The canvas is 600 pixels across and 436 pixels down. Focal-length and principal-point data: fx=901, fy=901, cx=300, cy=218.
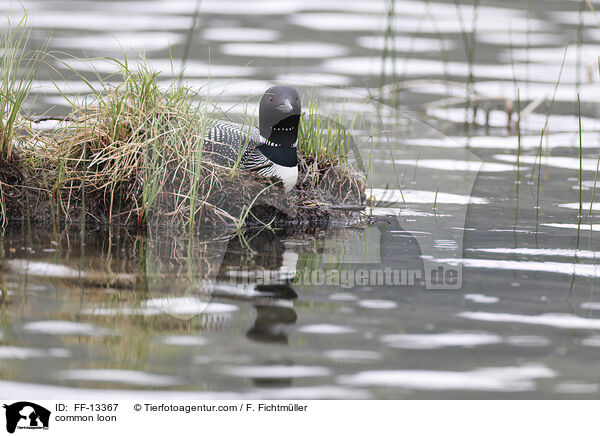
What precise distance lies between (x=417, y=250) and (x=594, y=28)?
30.9 ft

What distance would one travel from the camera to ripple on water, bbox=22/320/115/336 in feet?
12.6

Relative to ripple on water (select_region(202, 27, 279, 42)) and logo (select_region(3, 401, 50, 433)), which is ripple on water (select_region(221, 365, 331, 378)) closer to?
logo (select_region(3, 401, 50, 433))

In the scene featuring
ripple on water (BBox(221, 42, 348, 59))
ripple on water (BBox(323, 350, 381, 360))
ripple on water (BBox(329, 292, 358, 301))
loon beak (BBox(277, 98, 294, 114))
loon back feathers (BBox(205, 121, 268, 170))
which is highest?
ripple on water (BBox(221, 42, 348, 59))

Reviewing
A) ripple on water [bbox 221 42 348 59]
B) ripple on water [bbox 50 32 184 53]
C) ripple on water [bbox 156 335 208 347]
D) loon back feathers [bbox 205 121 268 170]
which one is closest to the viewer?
ripple on water [bbox 156 335 208 347]

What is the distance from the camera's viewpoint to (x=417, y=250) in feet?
17.5

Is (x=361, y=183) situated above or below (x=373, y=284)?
above

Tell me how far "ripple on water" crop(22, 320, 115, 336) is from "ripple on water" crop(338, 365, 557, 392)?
1.10 metres

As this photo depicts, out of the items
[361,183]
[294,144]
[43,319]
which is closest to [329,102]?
[361,183]

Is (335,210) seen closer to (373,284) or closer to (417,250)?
(417,250)

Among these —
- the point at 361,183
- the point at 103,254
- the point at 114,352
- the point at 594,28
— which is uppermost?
the point at 594,28

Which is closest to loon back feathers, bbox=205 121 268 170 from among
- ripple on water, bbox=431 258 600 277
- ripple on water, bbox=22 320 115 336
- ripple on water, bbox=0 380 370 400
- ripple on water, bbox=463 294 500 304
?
ripple on water, bbox=431 258 600 277

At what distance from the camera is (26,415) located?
10.8ft

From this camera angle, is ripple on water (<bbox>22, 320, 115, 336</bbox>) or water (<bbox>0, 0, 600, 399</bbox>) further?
ripple on water (<bbox>22, 320, 115, 336</bbox>)

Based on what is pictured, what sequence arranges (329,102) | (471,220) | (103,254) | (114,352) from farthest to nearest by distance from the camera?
(329,102)
(471,220)
(103,254)
(114,352)
